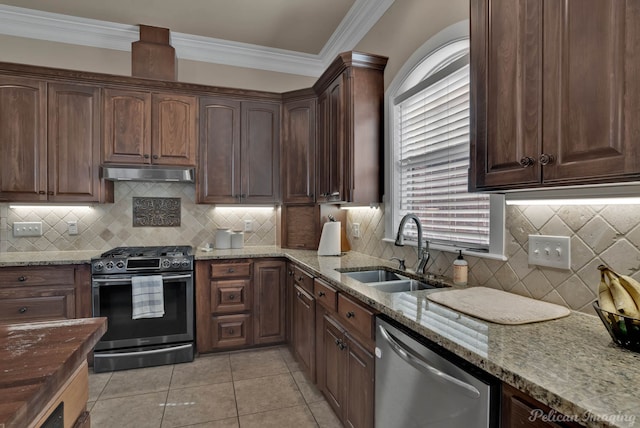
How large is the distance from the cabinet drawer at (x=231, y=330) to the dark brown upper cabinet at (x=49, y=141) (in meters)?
1.55

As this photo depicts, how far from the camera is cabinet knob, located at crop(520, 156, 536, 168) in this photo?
1188 millimetres

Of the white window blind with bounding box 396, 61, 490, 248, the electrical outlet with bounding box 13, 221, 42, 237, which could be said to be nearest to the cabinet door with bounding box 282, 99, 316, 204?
the white window blind with bounding box 396, 61, 490, 248

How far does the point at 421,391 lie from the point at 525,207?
944 mm

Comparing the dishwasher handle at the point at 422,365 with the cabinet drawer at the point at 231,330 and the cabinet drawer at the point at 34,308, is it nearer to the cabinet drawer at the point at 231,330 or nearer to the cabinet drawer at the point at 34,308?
the cabinet drawer at the point at 231,330

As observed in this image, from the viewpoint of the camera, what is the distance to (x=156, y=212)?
3.55 metres

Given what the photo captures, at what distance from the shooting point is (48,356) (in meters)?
0.85

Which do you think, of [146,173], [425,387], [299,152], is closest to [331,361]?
[425,387]

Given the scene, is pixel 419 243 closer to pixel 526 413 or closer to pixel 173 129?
pixel 526 413

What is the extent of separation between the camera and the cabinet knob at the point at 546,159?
1.12 metres

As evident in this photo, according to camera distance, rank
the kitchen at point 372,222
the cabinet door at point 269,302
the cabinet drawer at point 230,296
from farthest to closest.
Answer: the cabinet door at point 269,302
the cabinet drawer at point 230,296
the kitchen at point 372,222

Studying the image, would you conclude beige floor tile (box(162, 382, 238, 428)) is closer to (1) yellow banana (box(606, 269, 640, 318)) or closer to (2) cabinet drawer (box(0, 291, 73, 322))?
(2) cabinet drawer (box(0, 291, 73, 322))

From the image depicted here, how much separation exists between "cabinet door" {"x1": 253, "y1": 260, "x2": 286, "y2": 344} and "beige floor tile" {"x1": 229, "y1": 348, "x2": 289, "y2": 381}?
0.42 feet

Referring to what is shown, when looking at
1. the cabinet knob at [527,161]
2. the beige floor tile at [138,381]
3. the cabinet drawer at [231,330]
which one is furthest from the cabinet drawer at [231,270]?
the cabinet knob at [527,161]

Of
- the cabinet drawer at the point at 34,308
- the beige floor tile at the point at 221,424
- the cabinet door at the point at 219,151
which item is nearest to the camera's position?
the beige floor tile at the point at 221,424
